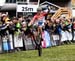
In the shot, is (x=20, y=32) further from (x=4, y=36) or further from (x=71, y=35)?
(x=71, y=35)

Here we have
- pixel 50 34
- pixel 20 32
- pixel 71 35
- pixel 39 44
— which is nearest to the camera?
pixel 39 44

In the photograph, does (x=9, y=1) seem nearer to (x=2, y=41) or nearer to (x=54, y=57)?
(x=2, y=41)

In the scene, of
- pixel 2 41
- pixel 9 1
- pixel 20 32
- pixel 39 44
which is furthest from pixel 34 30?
pixel 9 1

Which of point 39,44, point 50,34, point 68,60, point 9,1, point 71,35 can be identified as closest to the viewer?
point 68,60

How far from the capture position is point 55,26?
26.3 meters

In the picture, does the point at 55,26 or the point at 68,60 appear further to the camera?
the point at 55,26

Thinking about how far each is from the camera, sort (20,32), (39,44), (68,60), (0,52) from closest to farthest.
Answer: (68,60)
(39,44)
(0,52)
(20,32)

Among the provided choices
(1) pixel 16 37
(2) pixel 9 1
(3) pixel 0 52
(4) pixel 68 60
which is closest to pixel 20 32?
(1) pixel 16 37

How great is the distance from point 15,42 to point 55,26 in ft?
15.9

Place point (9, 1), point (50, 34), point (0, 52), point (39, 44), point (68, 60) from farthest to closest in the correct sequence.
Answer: point (9, 1) < point (50, 34) < point (0, 52) < point (39, 44) < point (68, 60)

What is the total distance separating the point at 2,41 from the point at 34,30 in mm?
2447

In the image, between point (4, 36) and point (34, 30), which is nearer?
point (4, 36)

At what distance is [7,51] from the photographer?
2116 centimetres

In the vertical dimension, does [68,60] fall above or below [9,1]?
below
